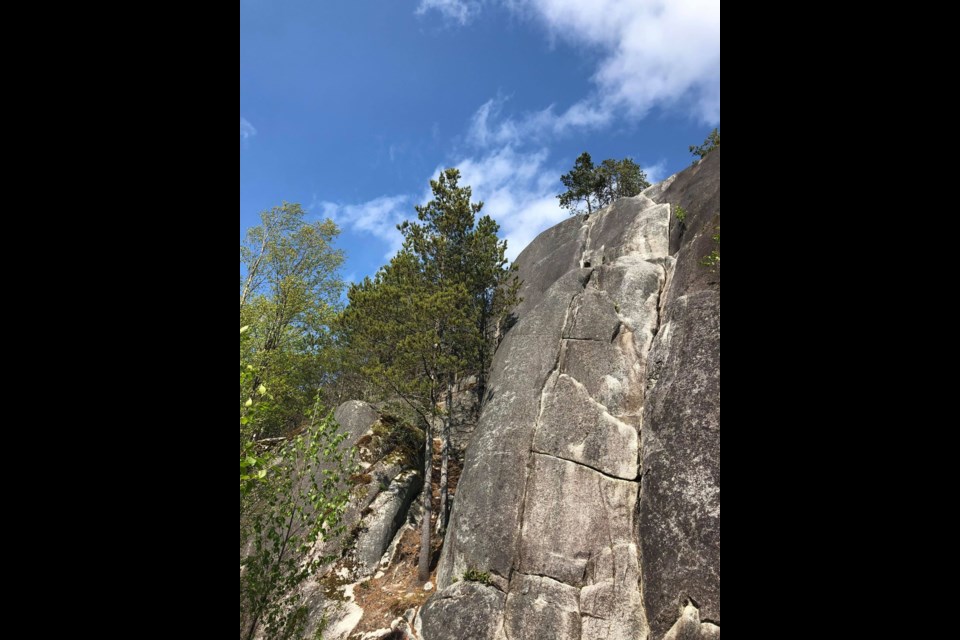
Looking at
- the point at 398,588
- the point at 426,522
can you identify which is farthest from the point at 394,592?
the point at 426,522

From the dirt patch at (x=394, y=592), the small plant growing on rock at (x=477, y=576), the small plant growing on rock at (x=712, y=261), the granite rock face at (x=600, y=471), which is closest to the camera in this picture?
the granite rock face at (x=600, y=471)

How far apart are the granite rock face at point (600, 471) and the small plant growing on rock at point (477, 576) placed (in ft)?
0.72

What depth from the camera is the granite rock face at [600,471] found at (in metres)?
12.1

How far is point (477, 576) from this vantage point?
14.0 metres

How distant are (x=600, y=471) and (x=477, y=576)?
4.75 m

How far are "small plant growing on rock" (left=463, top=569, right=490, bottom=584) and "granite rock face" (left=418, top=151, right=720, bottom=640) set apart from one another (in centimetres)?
22

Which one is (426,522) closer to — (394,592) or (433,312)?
(394,592)

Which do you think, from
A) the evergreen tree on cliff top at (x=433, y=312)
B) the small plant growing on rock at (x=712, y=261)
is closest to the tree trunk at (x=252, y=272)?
the evergreen tree on cliff top at (x=433, y=312)

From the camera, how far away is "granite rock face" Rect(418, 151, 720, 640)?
12070 millimetres

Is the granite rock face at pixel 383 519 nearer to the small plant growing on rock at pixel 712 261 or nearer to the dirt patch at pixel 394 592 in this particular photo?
the dirt patch at pixel 394 592
